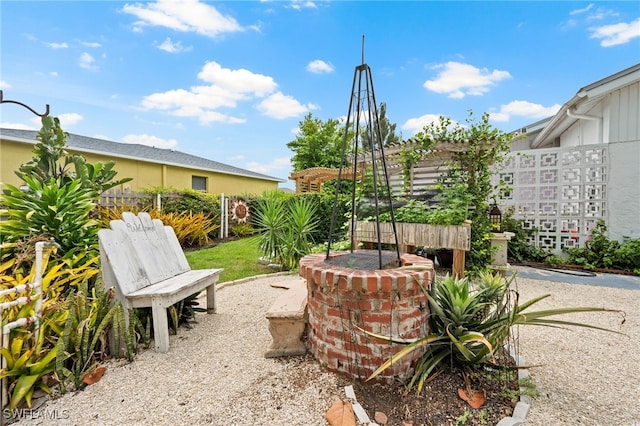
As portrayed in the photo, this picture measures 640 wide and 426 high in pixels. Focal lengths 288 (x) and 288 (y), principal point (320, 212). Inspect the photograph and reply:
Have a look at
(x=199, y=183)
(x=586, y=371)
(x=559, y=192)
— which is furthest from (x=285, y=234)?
(x=199, y=183)

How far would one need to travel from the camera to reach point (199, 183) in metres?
12.6

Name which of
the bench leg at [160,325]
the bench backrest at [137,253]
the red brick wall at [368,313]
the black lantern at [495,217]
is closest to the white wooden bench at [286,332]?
the red brick wall at [368,313]

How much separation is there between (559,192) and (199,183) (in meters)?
12.2

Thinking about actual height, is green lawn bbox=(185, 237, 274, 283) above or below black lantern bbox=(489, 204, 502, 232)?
below

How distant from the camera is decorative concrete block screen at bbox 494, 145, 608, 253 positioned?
17.7 feet

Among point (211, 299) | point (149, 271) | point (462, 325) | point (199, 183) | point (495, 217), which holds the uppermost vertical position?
point (199, 183)

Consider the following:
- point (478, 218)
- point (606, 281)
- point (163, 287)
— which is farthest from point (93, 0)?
point (606, 281)

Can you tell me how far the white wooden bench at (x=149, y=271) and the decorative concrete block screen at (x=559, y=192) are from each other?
607 centimetres

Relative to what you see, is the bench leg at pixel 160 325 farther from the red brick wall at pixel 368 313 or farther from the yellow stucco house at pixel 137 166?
the yellow stucco house at pixel 137 166

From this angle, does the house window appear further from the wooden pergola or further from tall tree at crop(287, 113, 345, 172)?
tall tree at crop(287, 113, 345, 172)

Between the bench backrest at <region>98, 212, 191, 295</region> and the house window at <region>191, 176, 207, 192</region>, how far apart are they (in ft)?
32.7

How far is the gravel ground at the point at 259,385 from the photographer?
1500 mm

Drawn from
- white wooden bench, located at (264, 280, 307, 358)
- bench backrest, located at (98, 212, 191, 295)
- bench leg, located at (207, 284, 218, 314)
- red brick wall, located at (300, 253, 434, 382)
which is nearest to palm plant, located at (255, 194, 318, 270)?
bench leg, located at (207, 284, 218, 314)

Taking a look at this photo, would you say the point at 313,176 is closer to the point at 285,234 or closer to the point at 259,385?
the point at 285,234
